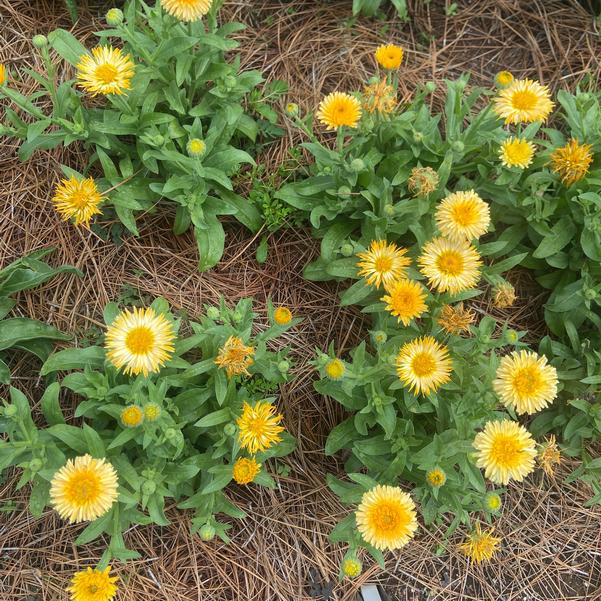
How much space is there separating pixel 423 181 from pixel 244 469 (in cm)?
140

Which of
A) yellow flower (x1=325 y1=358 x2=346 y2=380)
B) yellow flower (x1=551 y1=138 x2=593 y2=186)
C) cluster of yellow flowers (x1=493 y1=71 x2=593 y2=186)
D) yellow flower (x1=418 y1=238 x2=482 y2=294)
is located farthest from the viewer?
yellow flower (x1=551 y1=138 x2=593 y2=186)

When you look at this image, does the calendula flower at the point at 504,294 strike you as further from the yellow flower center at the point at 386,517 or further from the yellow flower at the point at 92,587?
the yellow flower at the point at 92,587

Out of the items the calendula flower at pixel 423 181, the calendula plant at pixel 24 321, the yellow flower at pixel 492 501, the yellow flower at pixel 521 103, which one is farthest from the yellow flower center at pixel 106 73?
the yellow flower at pixel 492 501

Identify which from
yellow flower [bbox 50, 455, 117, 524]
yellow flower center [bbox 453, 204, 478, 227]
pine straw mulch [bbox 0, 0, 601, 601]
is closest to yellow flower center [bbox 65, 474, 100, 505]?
yellow flower [bbox 50, 455, 117, 524]

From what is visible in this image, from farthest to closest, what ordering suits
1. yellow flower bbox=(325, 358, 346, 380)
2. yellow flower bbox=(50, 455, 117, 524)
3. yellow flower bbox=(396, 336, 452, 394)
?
yellow flower bbox=(396, 336, 452, 394) < yellow flower bbox=(325, 358, 346, 380) < yellow flower bbox=(50, 455, 117, 524)

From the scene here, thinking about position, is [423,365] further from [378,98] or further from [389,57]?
[389,57]

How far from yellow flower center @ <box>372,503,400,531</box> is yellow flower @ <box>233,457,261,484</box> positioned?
50cm

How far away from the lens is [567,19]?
341 centimetres

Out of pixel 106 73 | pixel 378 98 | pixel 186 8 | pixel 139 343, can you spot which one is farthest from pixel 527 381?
pixel 106 73

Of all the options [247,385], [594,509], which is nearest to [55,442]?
[247,385]

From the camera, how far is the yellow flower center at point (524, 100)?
253cm

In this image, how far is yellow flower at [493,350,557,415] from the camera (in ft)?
7.25

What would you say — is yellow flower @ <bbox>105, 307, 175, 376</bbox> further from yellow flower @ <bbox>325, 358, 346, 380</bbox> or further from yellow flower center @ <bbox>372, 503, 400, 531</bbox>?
yellow flower center @ <bbox>372, 503, 400, 531</bbox>

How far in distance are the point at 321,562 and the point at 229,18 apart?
9.23 feet
